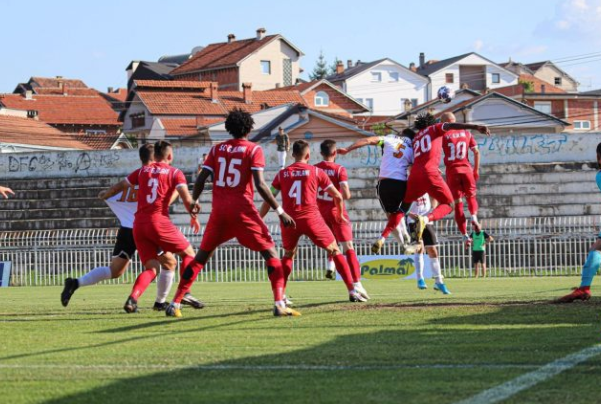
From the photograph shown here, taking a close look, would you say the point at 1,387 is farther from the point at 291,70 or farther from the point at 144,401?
the point at 291,70

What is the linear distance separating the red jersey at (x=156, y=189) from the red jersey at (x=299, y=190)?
118 centimetres

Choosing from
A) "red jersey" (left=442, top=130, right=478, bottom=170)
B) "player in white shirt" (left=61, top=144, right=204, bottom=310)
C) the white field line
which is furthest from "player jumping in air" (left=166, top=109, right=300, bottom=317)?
"red jersey" (left=442, top=130, right=478, bottom=170)

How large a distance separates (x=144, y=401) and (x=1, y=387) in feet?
4.17

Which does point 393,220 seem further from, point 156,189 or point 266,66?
point 266,66

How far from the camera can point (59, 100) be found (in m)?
91.3

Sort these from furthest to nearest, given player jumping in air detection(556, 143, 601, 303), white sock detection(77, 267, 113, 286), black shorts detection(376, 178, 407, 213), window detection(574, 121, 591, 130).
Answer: window detection(574, 121, 591, 130)
black shorts detection(376, 178, 407, 213)
white sock detection(77, 267, 113, 286)
player jumping in air detection(556, 143, 601, 303)

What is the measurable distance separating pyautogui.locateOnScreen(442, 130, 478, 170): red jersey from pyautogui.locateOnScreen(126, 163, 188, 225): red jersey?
196 inches

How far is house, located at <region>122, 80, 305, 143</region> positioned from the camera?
81188 millimetres

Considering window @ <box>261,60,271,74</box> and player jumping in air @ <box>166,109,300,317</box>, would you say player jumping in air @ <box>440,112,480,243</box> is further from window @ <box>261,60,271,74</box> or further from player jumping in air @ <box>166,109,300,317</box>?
window @ <box>261,60,271,74</box>

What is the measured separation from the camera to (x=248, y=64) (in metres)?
98.3

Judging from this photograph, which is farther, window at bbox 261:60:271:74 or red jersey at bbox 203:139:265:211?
window at bbox 261:60:271:74

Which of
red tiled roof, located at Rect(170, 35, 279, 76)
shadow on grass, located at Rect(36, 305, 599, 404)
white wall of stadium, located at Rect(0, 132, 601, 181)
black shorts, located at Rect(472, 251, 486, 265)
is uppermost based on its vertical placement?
red tiled roof, located at Rect(170, 35, 279, 76)

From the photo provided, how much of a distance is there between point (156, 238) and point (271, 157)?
31.7 m

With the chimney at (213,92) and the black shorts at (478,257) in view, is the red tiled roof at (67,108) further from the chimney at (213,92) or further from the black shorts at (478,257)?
the black shorts at (478,257)
